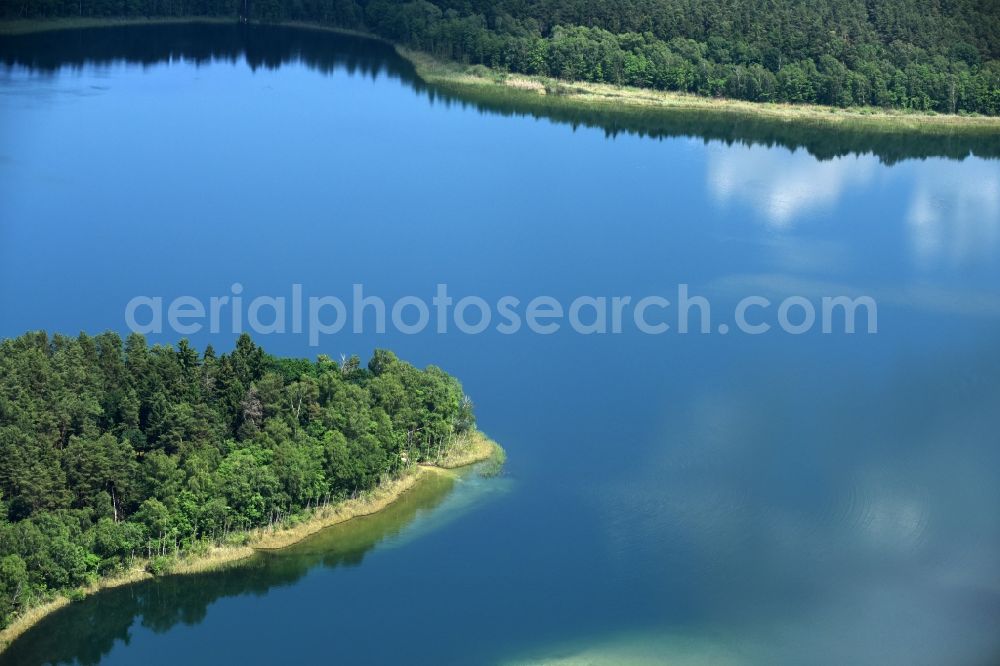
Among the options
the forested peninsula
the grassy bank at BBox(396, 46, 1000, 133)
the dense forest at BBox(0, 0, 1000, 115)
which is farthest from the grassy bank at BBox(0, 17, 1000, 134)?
the forested peninsula

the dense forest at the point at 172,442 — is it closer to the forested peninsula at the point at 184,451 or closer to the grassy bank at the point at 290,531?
Result: the forested peninsula at the point at 184,451

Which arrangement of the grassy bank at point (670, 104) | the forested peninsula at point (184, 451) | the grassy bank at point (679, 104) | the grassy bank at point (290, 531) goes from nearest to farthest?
the grassy bank at point (290, 531) < the forested peninsula at point (184, 451) < the grassy bank at point (670, 104) < the grassy bank at point (679, 104)

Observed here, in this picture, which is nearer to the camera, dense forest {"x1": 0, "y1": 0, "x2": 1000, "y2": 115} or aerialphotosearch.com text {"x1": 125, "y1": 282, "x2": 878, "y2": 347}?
aerialphotosearch.com text {"x1": 125, "y1": 282, "x2": 878, "y2": 347}

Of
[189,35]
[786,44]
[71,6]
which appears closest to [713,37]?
[786,44]

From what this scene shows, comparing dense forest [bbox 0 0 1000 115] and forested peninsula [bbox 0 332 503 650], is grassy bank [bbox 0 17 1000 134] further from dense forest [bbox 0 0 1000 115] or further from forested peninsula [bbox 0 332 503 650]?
forested peninsula [bbox 0 332 503 650]

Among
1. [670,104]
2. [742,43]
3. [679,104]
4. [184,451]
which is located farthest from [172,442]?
[742,43]

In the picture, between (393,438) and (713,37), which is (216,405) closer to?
(393,438)

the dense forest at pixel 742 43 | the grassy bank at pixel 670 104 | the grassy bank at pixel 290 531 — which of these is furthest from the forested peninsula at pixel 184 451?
the dense forest at pixel 742 43
